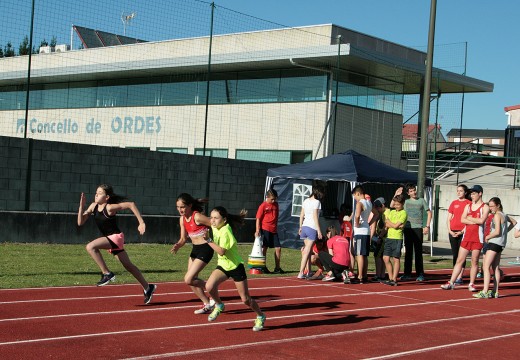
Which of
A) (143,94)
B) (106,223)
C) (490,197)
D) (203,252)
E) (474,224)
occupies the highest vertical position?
(143,94)

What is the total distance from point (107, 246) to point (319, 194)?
4781 mm

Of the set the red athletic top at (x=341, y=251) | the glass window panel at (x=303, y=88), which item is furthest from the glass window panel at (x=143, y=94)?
the red athletic top at (x=341, y=251)

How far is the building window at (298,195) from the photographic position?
73.7ft

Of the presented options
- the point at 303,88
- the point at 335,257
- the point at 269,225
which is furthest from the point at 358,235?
the point at 303,88

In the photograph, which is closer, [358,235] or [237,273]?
[237,273]

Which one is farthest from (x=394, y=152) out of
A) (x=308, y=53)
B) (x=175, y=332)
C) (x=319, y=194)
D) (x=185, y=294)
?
(x=175, y=332)

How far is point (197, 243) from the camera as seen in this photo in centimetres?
1077

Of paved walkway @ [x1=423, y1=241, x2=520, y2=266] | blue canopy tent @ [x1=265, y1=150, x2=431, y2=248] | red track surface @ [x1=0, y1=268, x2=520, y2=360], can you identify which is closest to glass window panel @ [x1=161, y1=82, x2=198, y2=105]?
blue canopy tent @ [x1=265, y1=150, x2=431, y2=248]

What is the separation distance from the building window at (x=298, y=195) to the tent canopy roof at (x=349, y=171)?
132 cm

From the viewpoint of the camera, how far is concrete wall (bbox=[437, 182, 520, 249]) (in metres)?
27.2

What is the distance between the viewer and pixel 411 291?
14.7m

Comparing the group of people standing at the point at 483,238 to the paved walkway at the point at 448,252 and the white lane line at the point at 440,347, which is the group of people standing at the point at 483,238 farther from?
the paved walkway at the point at 448,252

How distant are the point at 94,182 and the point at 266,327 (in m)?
12.3

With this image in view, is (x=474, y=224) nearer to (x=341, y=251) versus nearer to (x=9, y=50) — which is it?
(x=341, y=251)
